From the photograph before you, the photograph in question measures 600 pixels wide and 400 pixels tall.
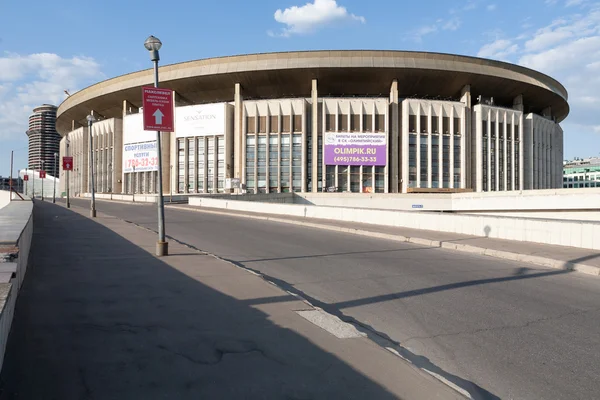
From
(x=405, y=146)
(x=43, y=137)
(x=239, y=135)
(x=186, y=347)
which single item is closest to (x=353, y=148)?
(x=405, y=146)

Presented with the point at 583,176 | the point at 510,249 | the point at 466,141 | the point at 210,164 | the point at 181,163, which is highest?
the point at 466,141

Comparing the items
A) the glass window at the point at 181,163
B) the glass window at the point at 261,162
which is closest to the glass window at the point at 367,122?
the glass window at the point at 261,162

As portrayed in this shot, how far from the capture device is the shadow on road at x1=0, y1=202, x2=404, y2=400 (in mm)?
3590

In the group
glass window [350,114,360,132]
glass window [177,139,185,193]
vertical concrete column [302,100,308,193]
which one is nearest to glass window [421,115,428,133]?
glass window [350,114,360,132]

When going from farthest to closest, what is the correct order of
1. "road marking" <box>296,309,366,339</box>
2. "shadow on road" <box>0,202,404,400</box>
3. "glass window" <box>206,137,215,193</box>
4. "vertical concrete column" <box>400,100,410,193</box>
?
"glass window" <box>206,137,215,193</box>
"vertical concrete column" <box>400,100,410,193</box>
"road marking" <box>296,309,366,339</box>
"shadow on road" <box>0,202,404,400</box>

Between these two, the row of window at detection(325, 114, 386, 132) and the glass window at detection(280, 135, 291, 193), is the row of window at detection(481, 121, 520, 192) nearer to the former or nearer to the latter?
the row of window at detection(325, 114, 386, 132)

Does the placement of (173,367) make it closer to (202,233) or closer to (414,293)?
(414,293)

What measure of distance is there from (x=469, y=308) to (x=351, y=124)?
54970 millimetres

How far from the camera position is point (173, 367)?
13.2ft

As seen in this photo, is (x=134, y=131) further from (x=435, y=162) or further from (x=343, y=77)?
(x=435, y=162)

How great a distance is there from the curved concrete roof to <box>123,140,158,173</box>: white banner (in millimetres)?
8288

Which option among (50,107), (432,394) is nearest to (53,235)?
(432,394)

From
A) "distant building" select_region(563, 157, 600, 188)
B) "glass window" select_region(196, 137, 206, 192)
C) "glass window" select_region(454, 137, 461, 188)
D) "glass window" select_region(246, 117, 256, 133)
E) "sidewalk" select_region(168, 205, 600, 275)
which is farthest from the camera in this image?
"distant building" select_region(563, 157, 600, 188)

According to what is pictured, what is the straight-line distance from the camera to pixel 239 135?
62031 mm
